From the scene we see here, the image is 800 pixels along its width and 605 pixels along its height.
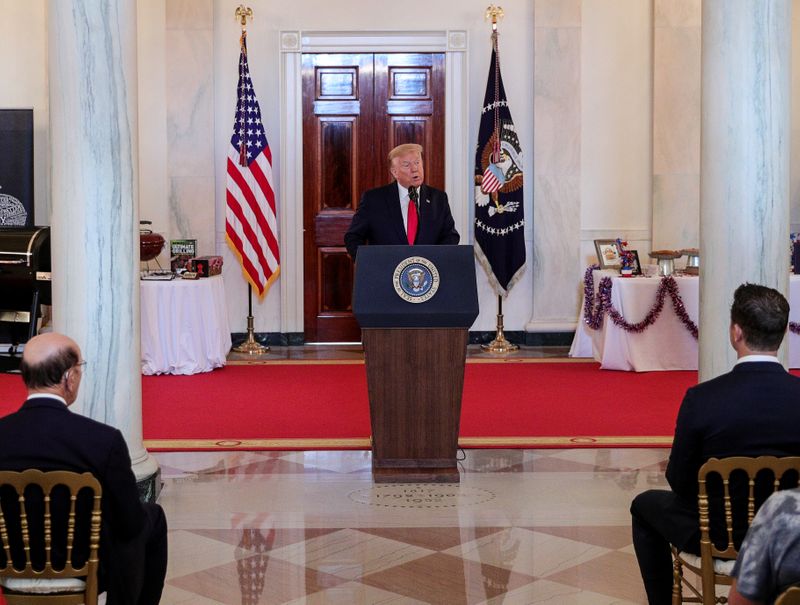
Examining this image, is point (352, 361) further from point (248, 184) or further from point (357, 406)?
point (357, 406)

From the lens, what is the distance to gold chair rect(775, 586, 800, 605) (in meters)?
2.16

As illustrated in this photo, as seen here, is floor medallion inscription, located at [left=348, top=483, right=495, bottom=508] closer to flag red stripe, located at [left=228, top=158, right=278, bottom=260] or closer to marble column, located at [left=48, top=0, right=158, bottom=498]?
marble column, located at [left=48, top=0, right=158, bottom=498]

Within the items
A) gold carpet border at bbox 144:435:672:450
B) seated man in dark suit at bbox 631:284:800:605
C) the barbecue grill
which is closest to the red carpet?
gold carpet border at bbox 144:435:672:450

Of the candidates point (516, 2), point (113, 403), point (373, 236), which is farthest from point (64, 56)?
point (516, 2)

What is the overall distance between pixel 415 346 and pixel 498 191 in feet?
18.3

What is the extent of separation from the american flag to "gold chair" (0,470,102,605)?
26.4 ft

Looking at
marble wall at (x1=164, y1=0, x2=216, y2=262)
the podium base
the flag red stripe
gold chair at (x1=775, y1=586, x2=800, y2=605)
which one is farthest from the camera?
marble wall at (x1=164, y1=0, x2=216, y2=262)

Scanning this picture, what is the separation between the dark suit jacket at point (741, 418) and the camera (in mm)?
3303

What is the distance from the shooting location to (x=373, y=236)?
6.80 m

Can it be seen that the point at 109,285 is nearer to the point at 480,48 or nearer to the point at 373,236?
the point at 373,236

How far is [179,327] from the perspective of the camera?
9.95 meters

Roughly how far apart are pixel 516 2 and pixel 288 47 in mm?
2283

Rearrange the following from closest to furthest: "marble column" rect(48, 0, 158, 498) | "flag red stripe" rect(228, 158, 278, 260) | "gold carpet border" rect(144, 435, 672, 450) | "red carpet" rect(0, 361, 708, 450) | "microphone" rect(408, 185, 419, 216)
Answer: "marble column" rect(48, 0, 158, 498) → "microphone" rect(408, 185, 419, 216) → "gold carpet border" rect(144, 435, 672, 450) → "red carpet" rect(0, 361, 708, 450) → "flag red stripe" rect(228, 158, 278, 260)

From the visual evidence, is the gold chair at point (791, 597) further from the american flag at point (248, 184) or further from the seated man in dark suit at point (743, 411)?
the american flag at point (248, 184)
